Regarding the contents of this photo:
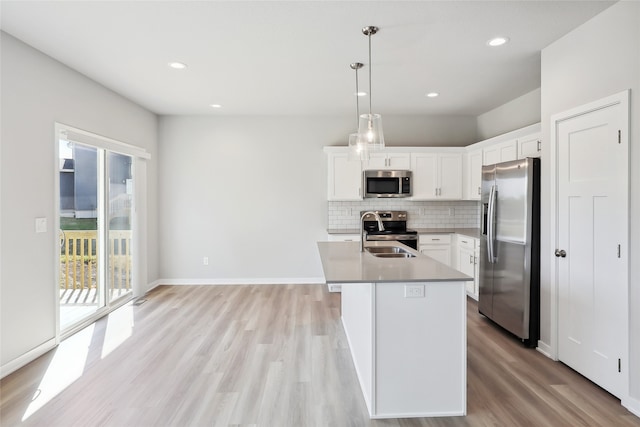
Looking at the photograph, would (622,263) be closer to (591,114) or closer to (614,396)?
(614,396)

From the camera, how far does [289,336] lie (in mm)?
3316

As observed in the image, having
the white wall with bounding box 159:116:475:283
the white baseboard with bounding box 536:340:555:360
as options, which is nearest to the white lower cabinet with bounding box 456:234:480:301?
the white baseboard with bounding box 536:340:555:360

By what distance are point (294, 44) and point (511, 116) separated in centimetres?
334

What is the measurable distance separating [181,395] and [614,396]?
9.71 ft

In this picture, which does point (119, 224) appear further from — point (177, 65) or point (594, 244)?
point (594, 244)

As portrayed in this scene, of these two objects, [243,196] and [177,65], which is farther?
[243,196]

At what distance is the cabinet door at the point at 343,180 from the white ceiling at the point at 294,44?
1.00 metres

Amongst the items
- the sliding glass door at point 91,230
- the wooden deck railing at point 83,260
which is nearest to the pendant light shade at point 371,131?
the sliding glass door at point 91,230

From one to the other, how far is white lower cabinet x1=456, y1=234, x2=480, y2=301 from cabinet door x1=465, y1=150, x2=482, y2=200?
718 millimetres

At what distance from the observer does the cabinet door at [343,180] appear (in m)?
5.04

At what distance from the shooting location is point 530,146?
3479 millimetres

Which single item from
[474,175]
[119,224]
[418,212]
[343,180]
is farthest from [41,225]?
[474,175]

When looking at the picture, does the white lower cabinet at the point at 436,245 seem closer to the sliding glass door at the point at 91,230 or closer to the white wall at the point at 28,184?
the sliding glass door at the point at 91,230

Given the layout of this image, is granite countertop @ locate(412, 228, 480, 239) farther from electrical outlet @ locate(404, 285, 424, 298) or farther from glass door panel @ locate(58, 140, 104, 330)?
glass door panel @ locate(58, 140, 104, 330)
